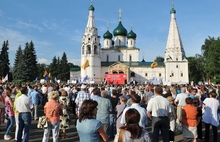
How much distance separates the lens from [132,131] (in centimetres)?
292

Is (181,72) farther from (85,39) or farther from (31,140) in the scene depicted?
(31,140)

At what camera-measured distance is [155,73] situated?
207 feet

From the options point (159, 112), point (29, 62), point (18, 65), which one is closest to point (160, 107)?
point (159, 112)

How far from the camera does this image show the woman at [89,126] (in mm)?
3410

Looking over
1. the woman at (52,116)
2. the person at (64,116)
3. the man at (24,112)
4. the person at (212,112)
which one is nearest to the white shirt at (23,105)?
the man at (24,112)

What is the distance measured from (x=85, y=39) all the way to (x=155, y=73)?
22.5m

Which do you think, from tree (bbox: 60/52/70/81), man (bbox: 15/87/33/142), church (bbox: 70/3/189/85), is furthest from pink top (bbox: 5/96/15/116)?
tree (bbox: 60/52/70/81)

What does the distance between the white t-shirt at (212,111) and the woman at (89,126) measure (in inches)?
197

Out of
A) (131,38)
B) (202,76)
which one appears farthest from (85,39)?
(202,76)

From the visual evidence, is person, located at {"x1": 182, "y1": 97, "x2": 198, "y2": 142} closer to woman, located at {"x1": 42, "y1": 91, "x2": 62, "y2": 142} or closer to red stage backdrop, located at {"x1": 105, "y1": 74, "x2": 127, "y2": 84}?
woman, located at {"x1": 42, "y1": 91, "x2": 62, "y2": 142}

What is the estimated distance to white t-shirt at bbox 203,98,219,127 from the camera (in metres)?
7.09

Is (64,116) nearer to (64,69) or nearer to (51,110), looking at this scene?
(51,110)

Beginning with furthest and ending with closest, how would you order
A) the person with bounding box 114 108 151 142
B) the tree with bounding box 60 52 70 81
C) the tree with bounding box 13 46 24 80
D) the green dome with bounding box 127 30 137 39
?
1. the green dome with bounding box 127 30 137 39
2. the tree with bounding box 60 52 70 81
3. the tree with bounding box 13 46 24 80
4. the person with bounding box 114 108 151 142

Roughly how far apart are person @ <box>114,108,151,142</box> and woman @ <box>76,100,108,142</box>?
50 centimetres
